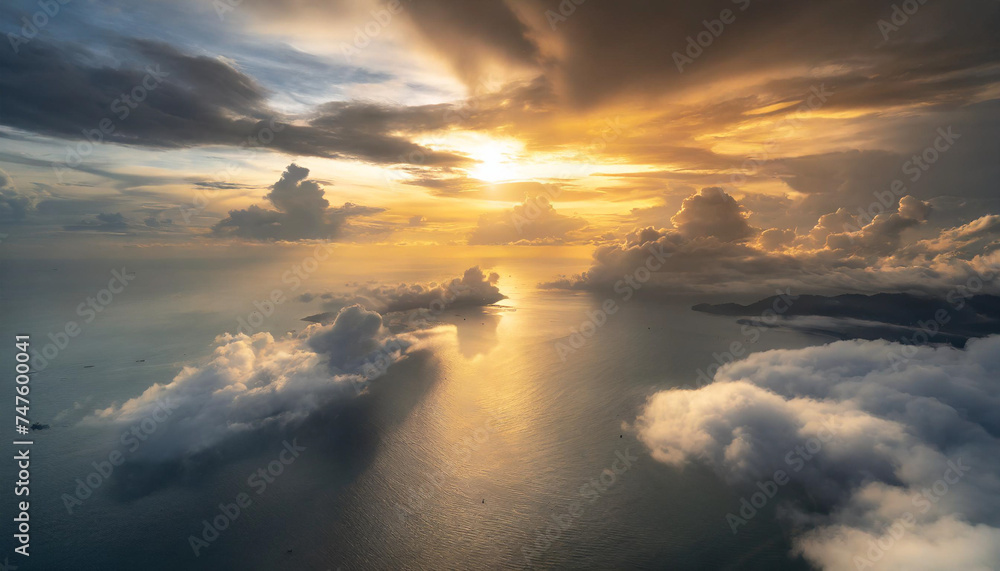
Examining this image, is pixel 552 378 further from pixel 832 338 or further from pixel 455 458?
pixel 832 338

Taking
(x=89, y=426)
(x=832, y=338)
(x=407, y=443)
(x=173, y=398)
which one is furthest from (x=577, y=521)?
(x=832, y=338)

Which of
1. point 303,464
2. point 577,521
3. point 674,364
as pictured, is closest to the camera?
point 577,521

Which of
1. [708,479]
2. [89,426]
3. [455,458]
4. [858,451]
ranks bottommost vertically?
[89,426]

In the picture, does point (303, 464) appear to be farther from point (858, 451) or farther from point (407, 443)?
point (858, 451)

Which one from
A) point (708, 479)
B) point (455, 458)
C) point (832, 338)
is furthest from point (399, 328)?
point (832, 338)

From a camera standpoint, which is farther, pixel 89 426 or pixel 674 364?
pixel 674 364

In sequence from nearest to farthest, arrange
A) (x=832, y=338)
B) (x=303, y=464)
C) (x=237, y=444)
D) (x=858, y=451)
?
(x=858, y=451), (x=303, y=464), (x=237, y=444), (x=832, y=338)

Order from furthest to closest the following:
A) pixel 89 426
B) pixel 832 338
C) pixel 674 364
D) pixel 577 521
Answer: pixel 832 338 < pixel 674 364 < pixel 89 426 < pixel 577 521

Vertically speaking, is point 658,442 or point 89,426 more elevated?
point 658,442

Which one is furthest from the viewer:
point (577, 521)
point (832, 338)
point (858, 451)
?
point (832, 338)
